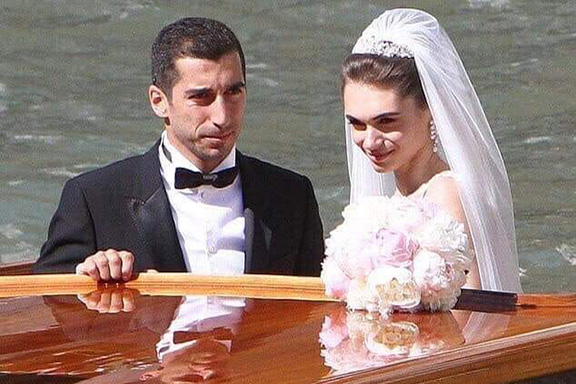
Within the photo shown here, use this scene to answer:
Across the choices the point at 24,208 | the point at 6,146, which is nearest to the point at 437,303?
the point at 24,208

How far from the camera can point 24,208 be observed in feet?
30.6

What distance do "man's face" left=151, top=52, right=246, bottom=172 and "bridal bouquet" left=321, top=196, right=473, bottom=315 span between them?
718 mm

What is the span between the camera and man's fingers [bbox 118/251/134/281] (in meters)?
3.26

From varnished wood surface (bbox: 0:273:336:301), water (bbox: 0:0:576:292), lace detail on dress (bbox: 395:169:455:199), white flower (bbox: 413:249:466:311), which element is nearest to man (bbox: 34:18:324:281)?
varnished wood surface (bbox: 0:273:336:301)

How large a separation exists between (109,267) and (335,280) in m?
0.56

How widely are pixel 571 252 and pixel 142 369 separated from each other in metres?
5.92

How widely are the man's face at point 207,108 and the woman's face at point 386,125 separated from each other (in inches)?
11.4

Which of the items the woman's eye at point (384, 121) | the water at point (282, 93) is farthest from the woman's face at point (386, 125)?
the water at point (282, 93)

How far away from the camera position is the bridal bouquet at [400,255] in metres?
2.81

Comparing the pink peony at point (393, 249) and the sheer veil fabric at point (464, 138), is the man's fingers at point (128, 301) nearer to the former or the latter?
the pink peony at point (393, 249)

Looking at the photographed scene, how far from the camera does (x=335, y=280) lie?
2.95 m

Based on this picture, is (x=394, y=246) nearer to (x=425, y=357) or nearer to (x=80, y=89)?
(x=425, y=357)

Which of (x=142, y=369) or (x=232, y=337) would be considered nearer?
(x=142, y=369)

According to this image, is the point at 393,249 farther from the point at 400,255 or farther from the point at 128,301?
the point at 128,301
